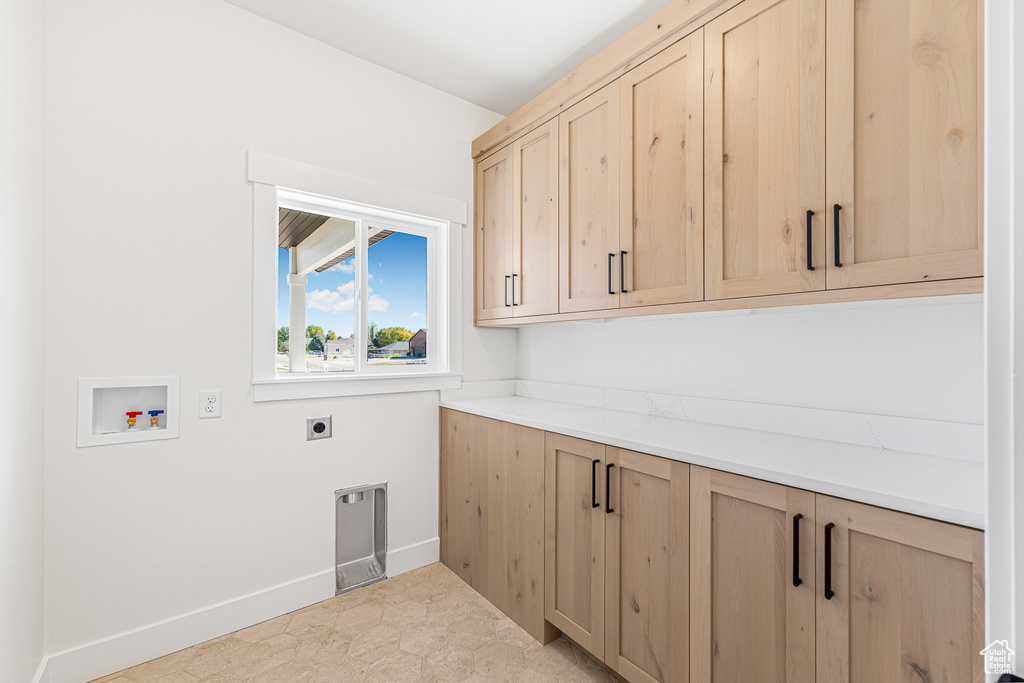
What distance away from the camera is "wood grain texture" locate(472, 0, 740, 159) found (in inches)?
59.8

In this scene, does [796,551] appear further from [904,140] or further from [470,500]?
[470,500]

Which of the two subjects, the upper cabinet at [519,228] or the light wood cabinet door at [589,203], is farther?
the upper cabinet at [519,228]

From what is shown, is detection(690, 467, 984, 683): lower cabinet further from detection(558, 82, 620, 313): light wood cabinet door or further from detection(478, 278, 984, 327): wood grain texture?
detection(558, 82, 620, 313): light wood cabinet door

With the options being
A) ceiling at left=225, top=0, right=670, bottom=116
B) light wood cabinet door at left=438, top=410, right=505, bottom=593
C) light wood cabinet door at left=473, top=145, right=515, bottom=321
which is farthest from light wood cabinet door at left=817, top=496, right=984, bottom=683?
ceiling at left=225, top=0, right=670, bottom=116

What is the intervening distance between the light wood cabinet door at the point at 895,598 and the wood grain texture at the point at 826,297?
0.52 m

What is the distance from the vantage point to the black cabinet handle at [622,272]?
1770 mm

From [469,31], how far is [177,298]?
1.72 m

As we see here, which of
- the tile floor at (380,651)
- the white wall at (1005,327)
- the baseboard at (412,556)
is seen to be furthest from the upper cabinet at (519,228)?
the white wall at (1005,327)

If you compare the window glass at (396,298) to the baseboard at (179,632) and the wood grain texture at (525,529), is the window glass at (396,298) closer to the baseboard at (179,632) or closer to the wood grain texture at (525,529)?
the wood grain texture at (525,529)

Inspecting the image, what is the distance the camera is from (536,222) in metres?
2.23

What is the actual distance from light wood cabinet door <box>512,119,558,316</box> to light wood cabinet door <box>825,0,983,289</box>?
1.13 meters

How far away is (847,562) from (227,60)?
278 centimetres

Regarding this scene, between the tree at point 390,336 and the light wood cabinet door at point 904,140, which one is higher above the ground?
the light wood cabinet door at point 904,140

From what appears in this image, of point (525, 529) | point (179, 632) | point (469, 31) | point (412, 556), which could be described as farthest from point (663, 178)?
point (179, 632)
